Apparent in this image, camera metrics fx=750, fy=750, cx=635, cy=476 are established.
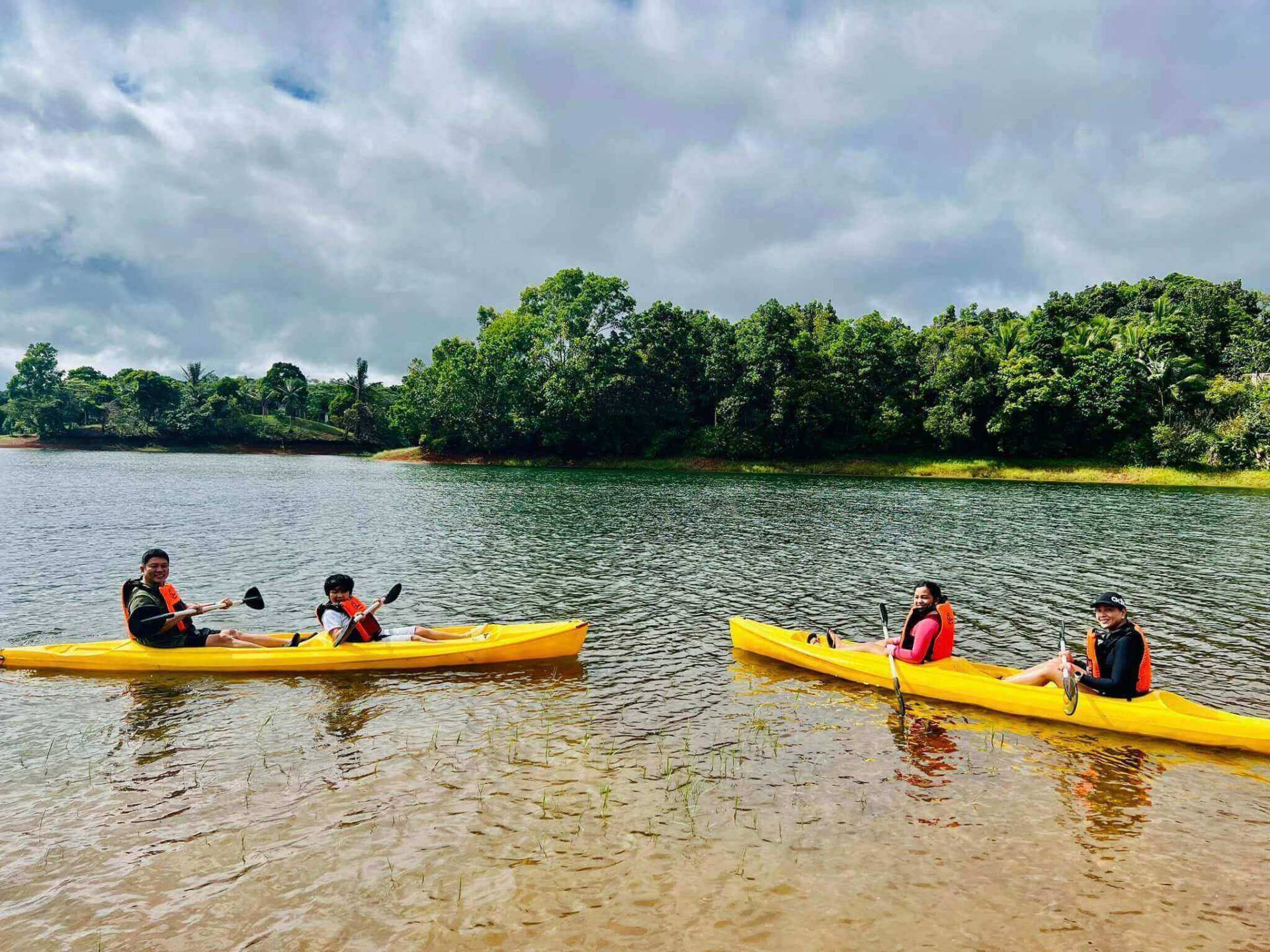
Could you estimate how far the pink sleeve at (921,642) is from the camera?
33.5ft

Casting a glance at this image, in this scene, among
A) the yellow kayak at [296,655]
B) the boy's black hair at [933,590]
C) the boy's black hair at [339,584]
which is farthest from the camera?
the boy's black hair at [339,584]

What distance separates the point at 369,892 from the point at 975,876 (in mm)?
4662

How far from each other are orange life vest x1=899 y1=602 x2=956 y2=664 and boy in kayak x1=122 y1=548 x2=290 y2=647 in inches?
366

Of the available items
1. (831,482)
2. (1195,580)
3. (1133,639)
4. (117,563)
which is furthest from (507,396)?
(1133,639)

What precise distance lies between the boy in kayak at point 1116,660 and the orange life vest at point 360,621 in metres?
9.54

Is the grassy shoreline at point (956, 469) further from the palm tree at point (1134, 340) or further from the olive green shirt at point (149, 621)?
the olive green shirt at point (149, 621)

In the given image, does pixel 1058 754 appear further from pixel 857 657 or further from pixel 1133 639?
pixel 857 657

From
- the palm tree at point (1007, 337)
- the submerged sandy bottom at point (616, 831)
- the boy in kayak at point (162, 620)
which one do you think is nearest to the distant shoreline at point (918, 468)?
the palm tree at point (1007, 337)

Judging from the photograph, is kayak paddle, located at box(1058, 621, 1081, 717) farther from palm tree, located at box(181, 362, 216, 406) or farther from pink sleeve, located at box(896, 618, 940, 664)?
palm tree, located at box(181, 362, 216, 406)

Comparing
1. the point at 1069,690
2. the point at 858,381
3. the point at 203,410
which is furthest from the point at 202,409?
the point at 1069,690

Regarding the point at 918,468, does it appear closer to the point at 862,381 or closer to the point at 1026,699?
the point at 862,381

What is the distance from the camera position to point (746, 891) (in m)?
5.64

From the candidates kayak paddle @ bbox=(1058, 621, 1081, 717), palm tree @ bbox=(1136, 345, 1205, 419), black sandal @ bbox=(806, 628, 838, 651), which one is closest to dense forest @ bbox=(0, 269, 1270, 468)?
palm tree @ bbox=(1136, 345, 1205, 419)

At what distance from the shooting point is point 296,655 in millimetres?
11000
